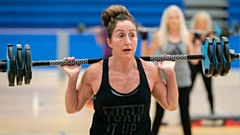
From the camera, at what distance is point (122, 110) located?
313 cm

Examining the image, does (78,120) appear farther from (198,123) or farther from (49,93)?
(49,93)

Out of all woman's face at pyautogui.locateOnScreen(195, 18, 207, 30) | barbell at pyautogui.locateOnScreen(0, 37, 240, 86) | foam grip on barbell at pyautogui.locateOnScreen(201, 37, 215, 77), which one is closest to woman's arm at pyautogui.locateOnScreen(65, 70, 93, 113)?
barbell at pyautogui.locateOnScreen(0, 37, 240, 86)

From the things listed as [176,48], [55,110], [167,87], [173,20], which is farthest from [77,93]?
[55,110]

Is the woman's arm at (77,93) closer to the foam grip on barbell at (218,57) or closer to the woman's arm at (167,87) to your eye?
the woman's arm at (167,87)

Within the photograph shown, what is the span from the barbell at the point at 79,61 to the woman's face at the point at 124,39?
0.88 ft

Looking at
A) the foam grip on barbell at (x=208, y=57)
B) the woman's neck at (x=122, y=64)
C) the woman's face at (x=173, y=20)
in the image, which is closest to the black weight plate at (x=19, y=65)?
the woman's neck at (x=122, y=64)

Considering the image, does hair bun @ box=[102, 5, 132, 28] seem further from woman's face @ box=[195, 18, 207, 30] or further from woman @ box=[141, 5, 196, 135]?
woman's face @ box=[195, 18, 207, 30]

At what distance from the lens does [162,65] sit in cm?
336

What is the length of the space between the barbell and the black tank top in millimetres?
326

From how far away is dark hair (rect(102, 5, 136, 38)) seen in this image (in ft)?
10.6

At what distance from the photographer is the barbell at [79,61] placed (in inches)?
125

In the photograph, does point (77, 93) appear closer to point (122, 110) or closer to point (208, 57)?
point (122, 110)

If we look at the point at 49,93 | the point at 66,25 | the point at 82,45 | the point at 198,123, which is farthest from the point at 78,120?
the point at 66,25

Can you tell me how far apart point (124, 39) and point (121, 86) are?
11.1 inches
